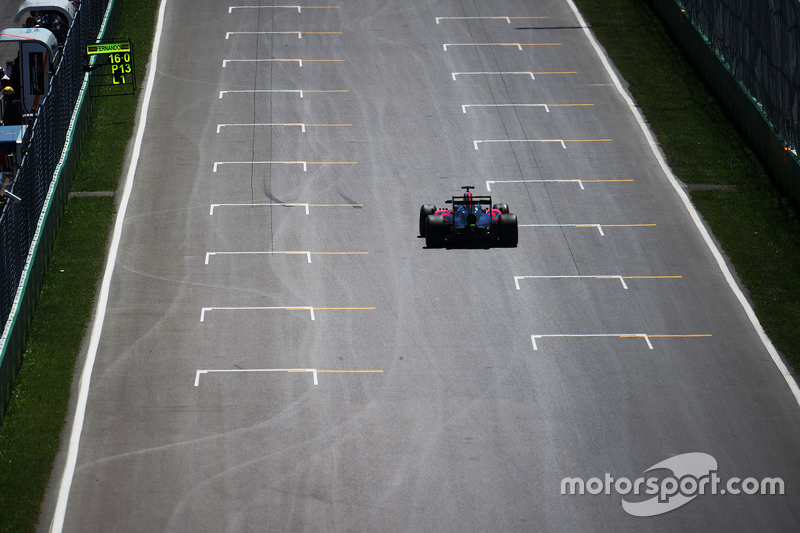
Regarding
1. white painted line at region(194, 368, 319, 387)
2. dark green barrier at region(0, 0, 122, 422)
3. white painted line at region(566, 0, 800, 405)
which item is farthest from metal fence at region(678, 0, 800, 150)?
dark green barrier at region(0, 0, 122, 422)

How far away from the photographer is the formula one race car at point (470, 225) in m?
25.2

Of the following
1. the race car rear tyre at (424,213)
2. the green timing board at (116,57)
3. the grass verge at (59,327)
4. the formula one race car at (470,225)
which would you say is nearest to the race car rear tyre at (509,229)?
the formula one race car at (470,225)

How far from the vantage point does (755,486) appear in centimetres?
1827

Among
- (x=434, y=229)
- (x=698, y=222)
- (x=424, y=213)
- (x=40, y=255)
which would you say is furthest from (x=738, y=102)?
(x=40, y=255)

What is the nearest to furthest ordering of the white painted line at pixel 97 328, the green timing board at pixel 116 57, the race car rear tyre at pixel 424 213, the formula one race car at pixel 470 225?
the white painted line at pixel 97 328, the formula one race car at pixel 470 225, the race car rear tyre at pixel 424 213, the green timing board at pixel 116 57

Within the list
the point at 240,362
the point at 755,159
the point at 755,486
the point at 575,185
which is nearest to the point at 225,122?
the point at 575,185

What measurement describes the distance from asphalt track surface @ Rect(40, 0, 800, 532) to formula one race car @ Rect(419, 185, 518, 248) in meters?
0.74

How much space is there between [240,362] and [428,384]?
4.01 m

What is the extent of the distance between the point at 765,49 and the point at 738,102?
2399mm

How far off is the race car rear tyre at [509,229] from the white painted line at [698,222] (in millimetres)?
5289

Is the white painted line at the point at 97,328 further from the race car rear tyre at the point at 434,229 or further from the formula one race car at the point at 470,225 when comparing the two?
the formula one race car at the point at 470,225

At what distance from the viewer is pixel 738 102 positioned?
33656mm

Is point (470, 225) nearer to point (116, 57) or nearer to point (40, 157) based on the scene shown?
point (40, 157)

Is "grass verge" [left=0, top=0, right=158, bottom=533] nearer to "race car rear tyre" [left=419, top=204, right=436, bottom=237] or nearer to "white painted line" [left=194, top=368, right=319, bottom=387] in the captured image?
"white painted line" [left=194, top=368, right=319, bottom=387]
